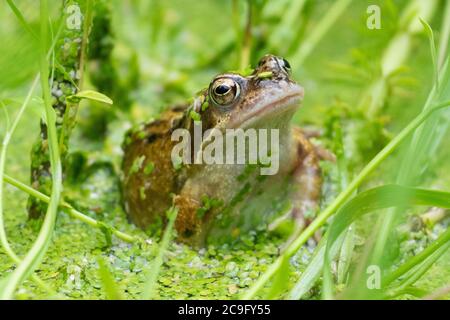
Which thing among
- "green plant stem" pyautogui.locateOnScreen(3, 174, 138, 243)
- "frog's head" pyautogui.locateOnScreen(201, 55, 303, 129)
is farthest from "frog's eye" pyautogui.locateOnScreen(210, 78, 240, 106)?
"green plant stem" pyautogui.locateOnScreen(3, 174, 138, 243)

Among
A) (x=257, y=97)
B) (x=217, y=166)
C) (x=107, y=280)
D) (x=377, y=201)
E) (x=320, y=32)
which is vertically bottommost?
(x=107, y=280)

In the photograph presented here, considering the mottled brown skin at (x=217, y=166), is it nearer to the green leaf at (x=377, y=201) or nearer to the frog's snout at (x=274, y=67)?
the frog's snout at (x=274, y=67)

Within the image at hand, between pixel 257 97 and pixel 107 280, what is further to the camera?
pixel 257 97

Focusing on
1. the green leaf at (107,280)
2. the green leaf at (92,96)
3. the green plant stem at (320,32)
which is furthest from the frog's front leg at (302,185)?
the green plant stem at (320,32)

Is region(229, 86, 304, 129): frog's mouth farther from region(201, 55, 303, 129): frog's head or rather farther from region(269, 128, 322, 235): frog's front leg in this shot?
region(269, 128, 322, 235): frog's front leg

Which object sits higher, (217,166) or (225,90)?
(225,90)

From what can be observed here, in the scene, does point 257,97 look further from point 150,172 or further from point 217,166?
point 150,172

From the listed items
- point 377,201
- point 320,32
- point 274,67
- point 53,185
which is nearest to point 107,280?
point 53,185

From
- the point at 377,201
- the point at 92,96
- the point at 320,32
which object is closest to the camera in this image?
the point at 377,201
